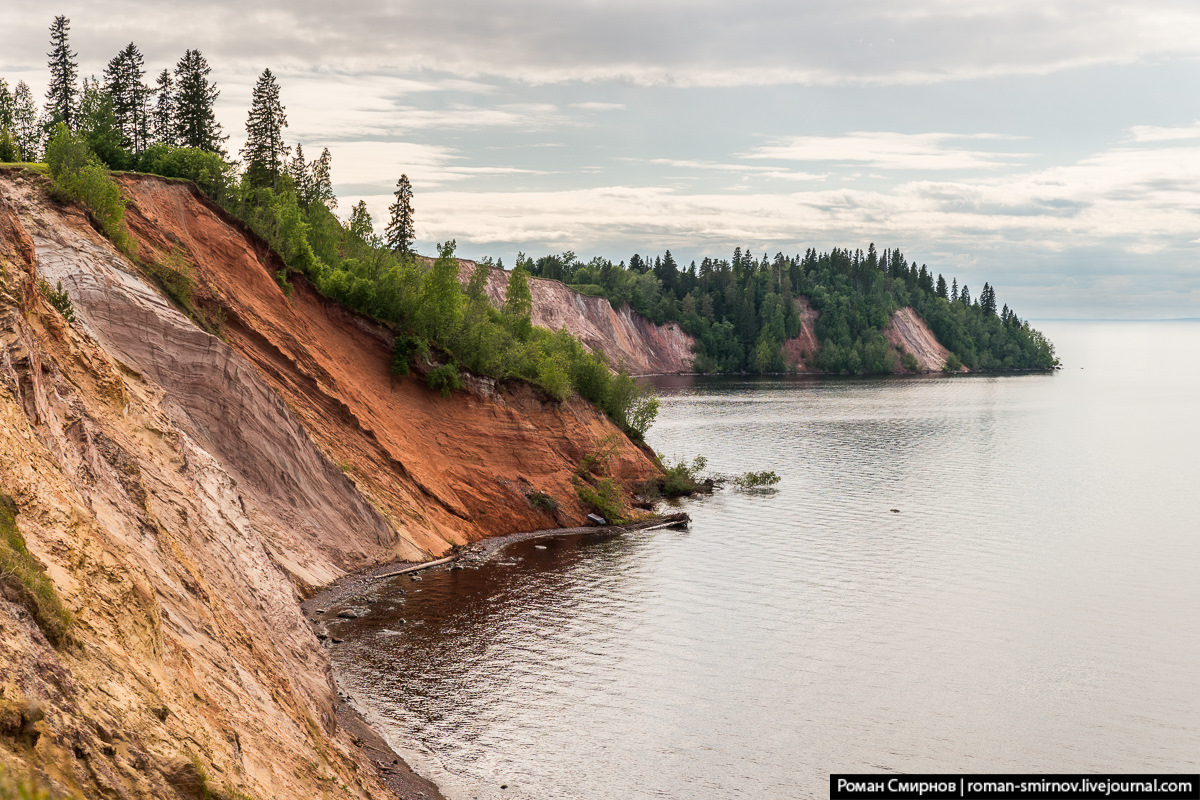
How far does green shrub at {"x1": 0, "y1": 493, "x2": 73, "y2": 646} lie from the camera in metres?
11.5

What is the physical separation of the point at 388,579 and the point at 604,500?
19453 millimetres

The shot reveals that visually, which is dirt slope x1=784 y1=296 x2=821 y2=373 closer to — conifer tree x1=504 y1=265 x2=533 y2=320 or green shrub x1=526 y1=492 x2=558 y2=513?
conifer tree x1=504 y1=265 x2=533 y2=320

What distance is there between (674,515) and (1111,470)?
4397 centimetres

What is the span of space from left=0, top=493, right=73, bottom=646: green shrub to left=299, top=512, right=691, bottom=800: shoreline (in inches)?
470

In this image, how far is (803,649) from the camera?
35.6 m

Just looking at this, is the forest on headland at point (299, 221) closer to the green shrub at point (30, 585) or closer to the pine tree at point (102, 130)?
the pine tree at point (102, 130)

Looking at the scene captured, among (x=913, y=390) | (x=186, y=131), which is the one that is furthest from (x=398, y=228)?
(x=913, y=390)

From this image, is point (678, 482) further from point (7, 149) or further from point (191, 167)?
point (7, 149)

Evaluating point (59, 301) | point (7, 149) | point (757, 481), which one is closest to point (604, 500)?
point (757, 481)

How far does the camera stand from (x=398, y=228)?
85.3 m

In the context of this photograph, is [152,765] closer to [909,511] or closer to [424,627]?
[424,627]

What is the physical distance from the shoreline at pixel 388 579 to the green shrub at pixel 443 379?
9355 millimetres

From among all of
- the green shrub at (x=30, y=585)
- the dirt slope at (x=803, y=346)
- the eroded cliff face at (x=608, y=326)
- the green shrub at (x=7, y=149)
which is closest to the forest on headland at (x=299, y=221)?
the green shrub at (x=7, y=149)

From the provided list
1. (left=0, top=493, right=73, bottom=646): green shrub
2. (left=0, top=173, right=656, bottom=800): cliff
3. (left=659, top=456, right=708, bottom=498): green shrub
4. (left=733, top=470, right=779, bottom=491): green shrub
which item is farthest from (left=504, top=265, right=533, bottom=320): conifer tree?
(left=0, top=493, right=73, bottom=646): green shrub
